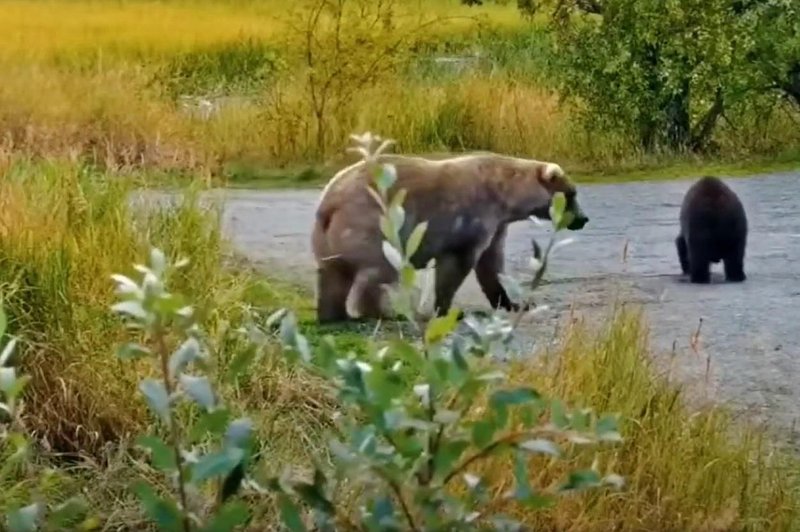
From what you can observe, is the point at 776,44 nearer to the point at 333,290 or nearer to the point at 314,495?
the point at 333,290

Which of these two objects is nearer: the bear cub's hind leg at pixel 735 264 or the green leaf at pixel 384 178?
the green leaf at pixel 384 178

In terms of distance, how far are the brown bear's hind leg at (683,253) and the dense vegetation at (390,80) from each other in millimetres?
158

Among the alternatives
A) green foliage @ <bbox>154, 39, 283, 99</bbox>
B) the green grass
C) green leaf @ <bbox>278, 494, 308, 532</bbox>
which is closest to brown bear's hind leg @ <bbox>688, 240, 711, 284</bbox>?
the green grass

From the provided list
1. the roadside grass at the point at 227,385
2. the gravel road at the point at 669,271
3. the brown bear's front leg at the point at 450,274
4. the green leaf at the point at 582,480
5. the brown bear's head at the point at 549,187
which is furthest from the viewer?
the brown bear's head at the point at 549,187

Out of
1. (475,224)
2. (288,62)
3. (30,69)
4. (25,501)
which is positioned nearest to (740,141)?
(475,224)

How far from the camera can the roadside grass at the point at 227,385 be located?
86.1 inches

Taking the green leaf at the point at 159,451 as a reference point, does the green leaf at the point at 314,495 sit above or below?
below

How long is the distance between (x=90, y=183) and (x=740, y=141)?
126cm

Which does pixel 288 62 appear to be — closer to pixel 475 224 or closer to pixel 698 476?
pixel 475 224

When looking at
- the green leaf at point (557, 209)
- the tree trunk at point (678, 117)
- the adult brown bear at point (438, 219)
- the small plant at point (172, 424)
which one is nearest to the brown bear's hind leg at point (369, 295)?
the adult brown bear at point (438, 219)

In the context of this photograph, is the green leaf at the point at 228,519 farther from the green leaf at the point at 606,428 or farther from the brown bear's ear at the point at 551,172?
the brown bear's ear at the point at 551,172

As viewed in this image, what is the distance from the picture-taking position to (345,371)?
1.12 metres

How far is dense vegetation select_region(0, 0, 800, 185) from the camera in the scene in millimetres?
2840

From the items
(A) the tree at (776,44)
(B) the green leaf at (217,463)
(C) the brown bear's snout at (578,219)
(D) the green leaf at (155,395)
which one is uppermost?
(A) the tree at (776,44)
